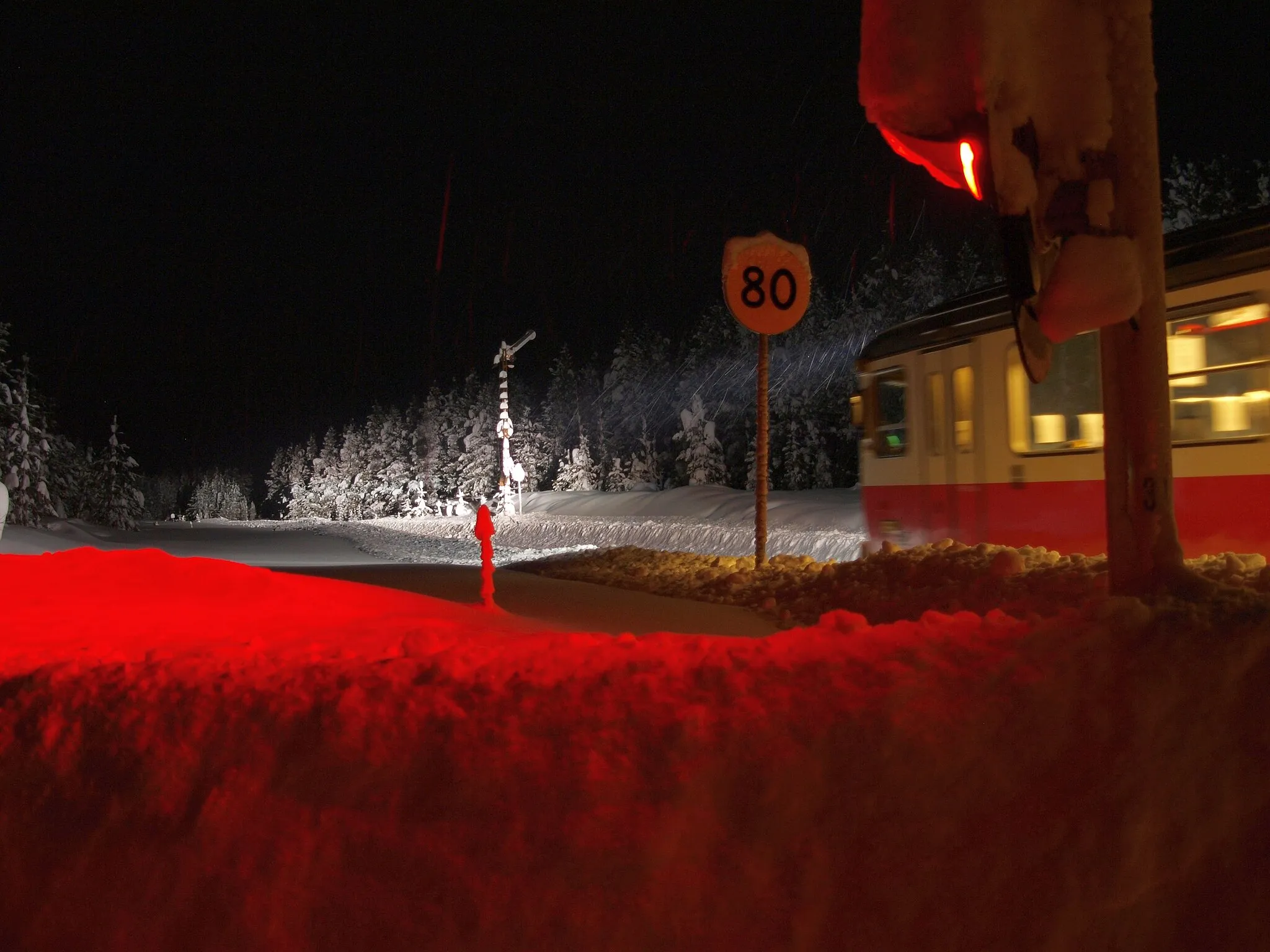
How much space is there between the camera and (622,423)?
75.4m

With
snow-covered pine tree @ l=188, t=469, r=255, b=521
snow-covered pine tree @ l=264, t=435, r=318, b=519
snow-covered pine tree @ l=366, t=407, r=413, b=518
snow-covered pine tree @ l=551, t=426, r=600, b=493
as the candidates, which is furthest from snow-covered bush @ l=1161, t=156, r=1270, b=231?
snow-covered pine tree @ l=188, t=469, r=255, b=521

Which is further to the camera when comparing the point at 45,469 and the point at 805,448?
the point at 805,448

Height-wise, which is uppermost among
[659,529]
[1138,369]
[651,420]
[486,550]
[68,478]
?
[651,420]

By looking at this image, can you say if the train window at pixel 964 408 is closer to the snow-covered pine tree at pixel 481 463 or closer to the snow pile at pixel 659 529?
the snow pile at pixel 659 529

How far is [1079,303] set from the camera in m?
4.65

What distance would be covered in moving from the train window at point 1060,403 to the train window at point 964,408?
0.61 m

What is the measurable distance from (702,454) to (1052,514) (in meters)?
51.8

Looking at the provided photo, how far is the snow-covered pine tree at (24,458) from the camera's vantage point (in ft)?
138

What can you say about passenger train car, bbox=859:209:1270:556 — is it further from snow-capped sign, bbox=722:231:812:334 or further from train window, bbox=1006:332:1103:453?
snow-capped sign, bbox=722:231:812:334

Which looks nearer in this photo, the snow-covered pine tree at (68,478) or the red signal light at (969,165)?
the red signal light at (969,165)

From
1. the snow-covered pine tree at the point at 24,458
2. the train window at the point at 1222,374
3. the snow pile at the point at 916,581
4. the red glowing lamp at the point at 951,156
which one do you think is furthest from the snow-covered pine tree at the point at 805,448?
the red glowing lamp at the point at 951,156

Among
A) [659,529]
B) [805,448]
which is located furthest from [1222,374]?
[805,448]

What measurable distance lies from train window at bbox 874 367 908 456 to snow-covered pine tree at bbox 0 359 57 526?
131 feet

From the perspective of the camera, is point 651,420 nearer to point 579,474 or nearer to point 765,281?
point 579,474
